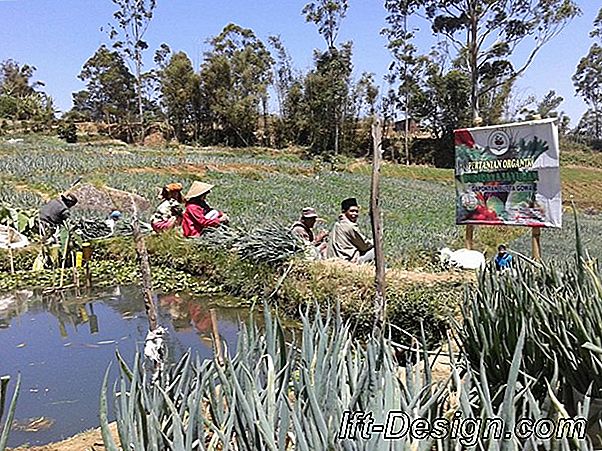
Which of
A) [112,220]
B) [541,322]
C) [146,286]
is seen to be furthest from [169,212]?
[541,322]

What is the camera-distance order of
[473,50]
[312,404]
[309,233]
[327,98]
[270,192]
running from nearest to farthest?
1. [312,404]
2. [309,233]
3. [270,192]
4. [473,50]
5. [327,98]

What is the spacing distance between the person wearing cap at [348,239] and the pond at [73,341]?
49.5 inches

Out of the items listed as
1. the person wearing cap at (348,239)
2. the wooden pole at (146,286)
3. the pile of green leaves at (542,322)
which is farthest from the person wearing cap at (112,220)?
the pile of green leaves at (542,322)

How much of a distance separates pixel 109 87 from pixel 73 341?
126 ft

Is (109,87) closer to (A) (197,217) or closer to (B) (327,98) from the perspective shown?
(B) (327,98)

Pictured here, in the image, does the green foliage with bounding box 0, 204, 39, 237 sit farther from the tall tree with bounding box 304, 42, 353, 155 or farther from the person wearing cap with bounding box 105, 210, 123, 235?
the tall tree with bounding box 304, 42, 353, 155

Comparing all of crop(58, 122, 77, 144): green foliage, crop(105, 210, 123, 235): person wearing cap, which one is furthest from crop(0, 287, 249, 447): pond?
crop(58, 122, 77, 144): green foliage

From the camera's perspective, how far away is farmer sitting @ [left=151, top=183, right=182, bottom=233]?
924 cm

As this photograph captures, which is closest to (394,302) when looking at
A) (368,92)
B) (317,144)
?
(317,144)

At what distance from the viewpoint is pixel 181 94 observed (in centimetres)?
3750

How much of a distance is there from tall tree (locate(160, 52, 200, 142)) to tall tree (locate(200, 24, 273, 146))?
65 cm

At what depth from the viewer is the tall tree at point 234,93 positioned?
120 ft

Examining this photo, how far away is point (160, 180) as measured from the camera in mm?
16562

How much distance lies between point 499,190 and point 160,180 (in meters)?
12.1
